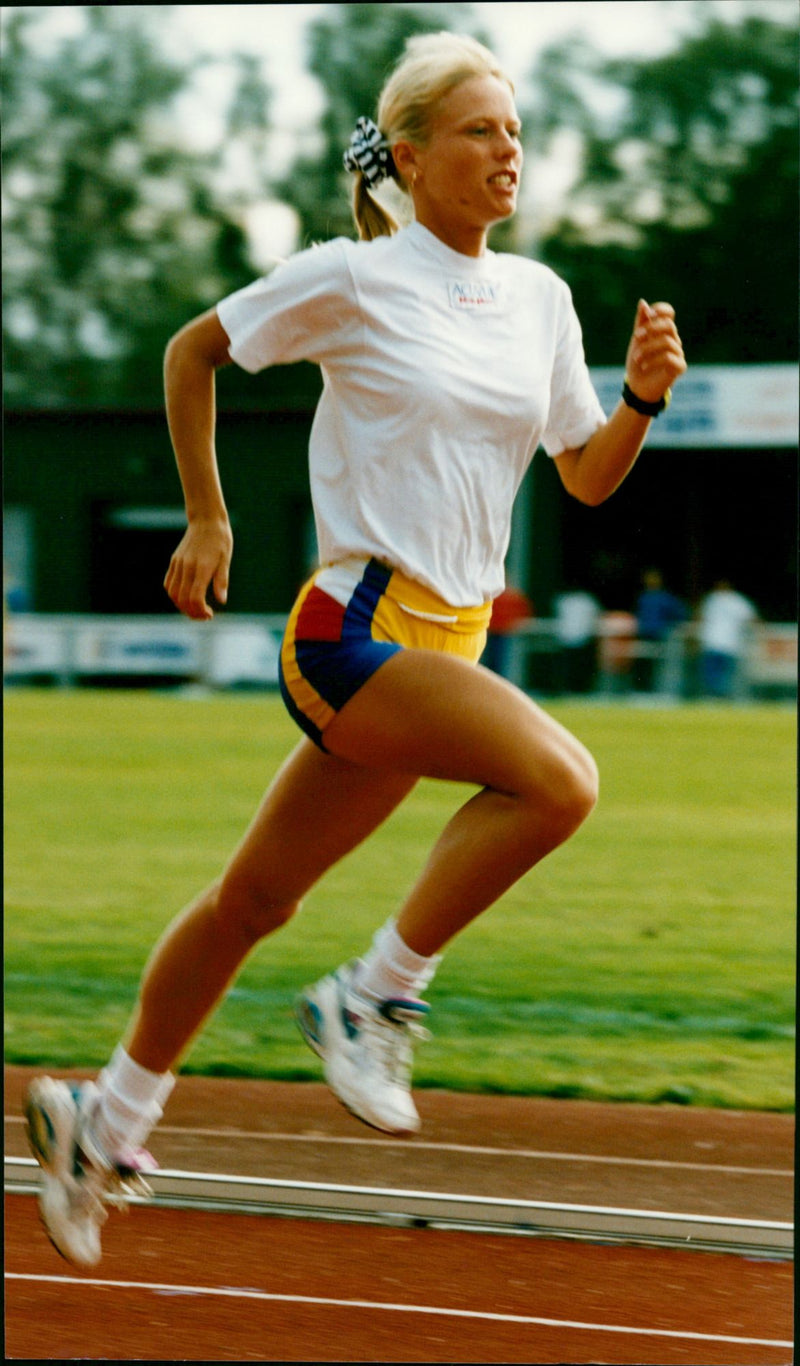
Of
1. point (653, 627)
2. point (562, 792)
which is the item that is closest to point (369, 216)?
point (562, 792)

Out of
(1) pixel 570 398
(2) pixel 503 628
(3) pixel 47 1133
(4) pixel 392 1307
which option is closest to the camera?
(1) pixel 570 398

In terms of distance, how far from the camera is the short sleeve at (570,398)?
3.43 m

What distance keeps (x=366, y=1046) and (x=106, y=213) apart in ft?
109

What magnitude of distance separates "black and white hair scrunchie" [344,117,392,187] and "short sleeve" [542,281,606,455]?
0.38 m

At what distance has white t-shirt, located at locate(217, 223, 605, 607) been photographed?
3.12m

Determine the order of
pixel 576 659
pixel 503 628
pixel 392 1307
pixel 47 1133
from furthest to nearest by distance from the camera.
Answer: pixel 576 659 → pixel 503 628 → pixel 392 1307 → pixel 47 1133

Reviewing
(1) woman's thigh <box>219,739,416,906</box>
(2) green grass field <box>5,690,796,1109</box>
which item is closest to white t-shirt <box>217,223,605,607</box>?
(1) woman's thigh <box>219,739,416,906</box>

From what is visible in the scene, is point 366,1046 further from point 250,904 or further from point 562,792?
point 562,792

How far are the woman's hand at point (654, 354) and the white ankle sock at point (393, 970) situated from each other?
1033 mm

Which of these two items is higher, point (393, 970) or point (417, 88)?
point (417, 88)

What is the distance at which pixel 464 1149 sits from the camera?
508cm

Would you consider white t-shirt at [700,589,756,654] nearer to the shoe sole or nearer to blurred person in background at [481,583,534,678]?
blurred person in background at [481,583,534,678]

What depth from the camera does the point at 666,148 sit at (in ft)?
98.6

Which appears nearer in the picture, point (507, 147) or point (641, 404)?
point (507, 147)
